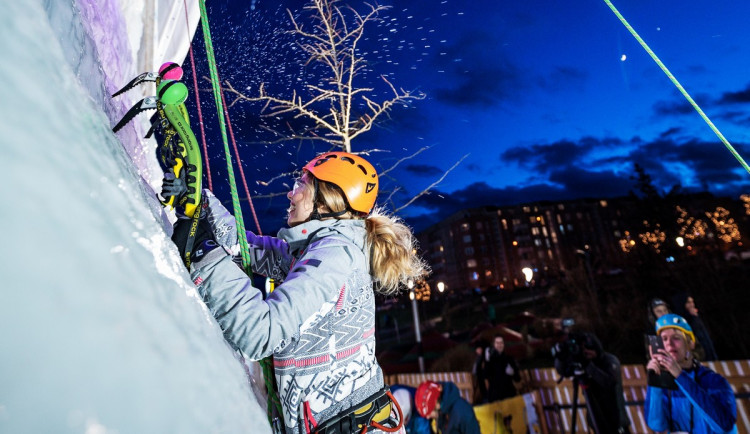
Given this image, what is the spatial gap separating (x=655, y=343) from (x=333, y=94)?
7.41 meters

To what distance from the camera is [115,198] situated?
2.56ft

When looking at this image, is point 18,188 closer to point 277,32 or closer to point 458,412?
point 458,412

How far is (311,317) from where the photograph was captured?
4.51ft

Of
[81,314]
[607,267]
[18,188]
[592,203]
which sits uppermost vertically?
[592,203]

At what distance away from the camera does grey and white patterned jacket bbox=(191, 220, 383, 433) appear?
1.10 metres

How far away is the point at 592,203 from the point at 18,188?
86.3 metres

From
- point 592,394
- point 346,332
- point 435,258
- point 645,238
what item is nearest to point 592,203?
point 435,258

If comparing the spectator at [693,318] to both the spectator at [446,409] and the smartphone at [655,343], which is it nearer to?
the smartphone at [655,343]

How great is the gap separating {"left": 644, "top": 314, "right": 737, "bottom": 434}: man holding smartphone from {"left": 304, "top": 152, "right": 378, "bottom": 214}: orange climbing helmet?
4693 millimetres

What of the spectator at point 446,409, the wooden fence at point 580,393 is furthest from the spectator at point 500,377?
the spectator at point 446,409

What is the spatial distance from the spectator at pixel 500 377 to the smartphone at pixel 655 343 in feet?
11.2

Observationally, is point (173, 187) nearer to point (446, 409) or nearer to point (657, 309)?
point (446, 409)

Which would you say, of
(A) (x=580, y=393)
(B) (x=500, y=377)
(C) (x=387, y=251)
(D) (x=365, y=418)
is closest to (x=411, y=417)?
(B) (x=500, y=377)

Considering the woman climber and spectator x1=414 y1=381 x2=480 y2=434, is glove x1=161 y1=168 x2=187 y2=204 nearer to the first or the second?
the woman climber
